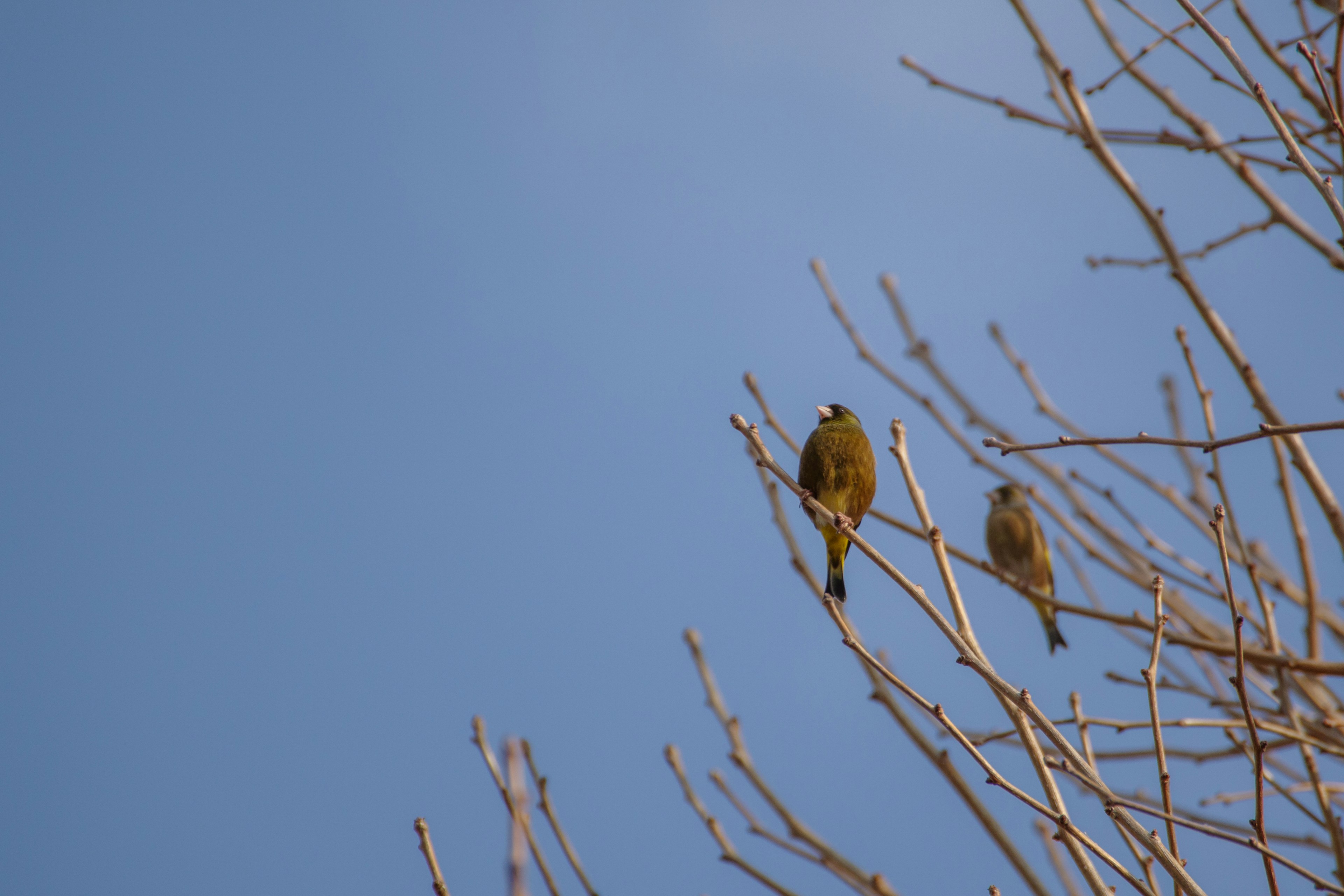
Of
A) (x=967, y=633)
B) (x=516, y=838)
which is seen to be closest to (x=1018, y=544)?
(x=967, y=633)

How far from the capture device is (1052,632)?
745 cm

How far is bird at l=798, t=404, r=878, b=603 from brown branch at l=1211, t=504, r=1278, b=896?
7.52 feet

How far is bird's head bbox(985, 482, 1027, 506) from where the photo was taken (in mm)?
8445

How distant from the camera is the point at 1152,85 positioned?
3715 mm

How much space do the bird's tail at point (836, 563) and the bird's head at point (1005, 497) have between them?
12.9ft

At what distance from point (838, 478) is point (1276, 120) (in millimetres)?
2519

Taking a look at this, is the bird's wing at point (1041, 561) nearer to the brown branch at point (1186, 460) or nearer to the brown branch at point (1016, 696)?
the brown branch at point (1186, 460)

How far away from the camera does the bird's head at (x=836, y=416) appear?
515 cm

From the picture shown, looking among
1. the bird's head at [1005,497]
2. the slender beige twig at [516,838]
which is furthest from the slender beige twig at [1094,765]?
the bird's head at [1005,497]

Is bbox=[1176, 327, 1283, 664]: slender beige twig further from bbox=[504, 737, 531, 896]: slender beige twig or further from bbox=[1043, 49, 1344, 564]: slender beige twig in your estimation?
bbox=[504, 737, 531, 896]: slender beige twig

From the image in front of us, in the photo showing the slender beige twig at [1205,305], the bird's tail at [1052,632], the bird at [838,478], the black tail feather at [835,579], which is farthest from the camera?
the bird's tail at [1052,632]

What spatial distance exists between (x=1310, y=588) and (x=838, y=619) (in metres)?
1.97

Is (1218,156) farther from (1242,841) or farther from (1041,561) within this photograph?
(1041,561)

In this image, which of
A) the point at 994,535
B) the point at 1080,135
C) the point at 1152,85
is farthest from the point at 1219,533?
the point at 994,535
